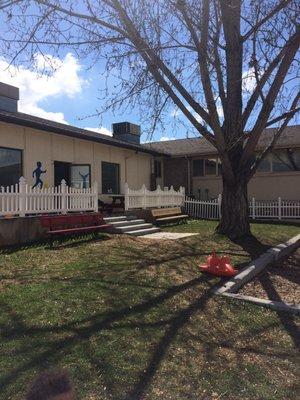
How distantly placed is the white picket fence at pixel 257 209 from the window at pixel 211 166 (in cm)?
392

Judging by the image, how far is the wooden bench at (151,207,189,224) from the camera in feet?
57.6

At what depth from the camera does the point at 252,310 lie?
22.8 ft

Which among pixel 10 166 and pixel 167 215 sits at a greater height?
pixel 10 166

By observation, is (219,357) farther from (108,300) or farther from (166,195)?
(166,195)

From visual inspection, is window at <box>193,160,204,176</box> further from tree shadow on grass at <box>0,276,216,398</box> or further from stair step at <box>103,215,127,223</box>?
tree shadow on grass at <box>0,276,216,398</box>

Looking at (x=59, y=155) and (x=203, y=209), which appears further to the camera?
(x=203, y=209)

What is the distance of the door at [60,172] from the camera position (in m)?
18.1

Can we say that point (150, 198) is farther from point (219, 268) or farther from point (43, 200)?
point (219, 268)

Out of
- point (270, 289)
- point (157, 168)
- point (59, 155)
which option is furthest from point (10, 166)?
point (157, 168)

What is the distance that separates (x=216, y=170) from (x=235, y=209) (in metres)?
13.1

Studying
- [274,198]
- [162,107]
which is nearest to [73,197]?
[162,107]

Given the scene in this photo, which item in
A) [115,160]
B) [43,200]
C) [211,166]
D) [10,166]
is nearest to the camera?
[43,200]

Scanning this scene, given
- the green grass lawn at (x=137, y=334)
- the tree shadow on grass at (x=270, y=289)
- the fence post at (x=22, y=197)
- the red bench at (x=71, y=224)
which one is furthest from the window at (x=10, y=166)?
the tree shadow on grass at (x=270, y=289)

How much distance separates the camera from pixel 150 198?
1834cm
